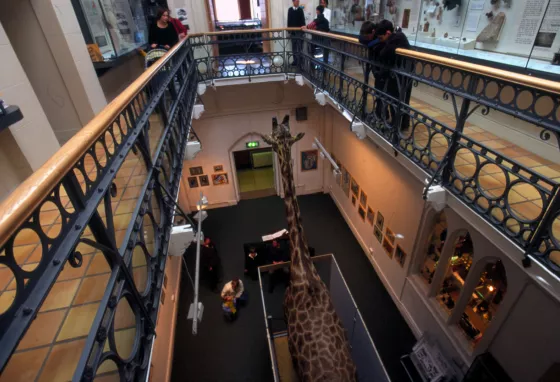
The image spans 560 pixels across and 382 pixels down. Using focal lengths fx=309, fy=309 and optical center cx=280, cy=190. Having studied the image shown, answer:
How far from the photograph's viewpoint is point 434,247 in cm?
597

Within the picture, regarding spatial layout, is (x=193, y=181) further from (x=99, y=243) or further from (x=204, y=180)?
(x=99, y=243)

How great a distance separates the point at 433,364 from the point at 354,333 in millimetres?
1400

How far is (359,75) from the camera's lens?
796 cm

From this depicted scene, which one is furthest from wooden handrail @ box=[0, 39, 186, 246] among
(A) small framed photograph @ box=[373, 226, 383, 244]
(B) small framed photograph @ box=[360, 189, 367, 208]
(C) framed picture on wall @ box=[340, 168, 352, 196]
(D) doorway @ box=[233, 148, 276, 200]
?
(D) doorway @ box=[233, 148, 276, 200]

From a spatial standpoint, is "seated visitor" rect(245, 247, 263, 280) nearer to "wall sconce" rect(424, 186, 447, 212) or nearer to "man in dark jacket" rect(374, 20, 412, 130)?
"man in dark jacket" rect(374, 20, 412, 130)

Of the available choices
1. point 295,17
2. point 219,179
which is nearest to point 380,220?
point 219,179

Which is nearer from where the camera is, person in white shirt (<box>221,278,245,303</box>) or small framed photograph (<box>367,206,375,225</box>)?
person in white shirt (<box>221,278,245,303</box>)

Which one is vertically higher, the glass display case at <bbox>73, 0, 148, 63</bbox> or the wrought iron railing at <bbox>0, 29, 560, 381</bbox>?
the glass display case at <bbox>73, 0, 148, 63</bbox>

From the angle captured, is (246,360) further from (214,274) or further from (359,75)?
(359,75)

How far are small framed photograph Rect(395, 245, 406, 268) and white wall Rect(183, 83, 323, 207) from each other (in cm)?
530

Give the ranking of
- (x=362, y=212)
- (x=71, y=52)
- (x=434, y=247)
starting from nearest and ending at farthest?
(x=71, y=52)
(x=434, y=247)
(x=362, y=212)

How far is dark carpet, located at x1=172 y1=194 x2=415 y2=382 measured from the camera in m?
6.17

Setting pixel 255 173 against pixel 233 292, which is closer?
pixel 233 292

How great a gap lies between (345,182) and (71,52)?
7.54 metres
